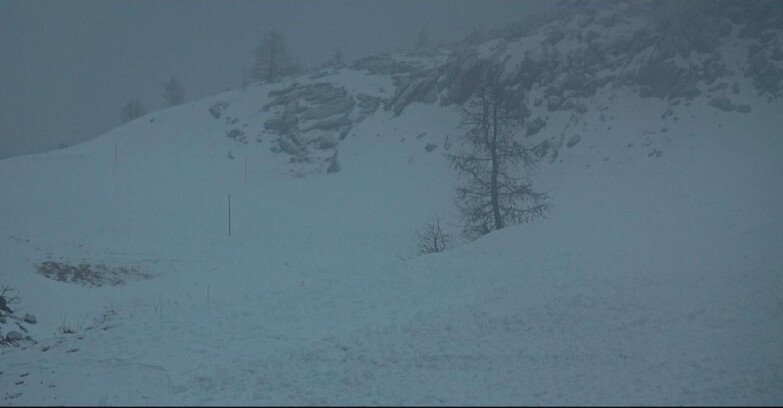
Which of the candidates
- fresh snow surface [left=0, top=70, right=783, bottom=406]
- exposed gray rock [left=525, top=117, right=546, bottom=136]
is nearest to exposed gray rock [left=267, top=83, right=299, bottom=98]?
exposed gray rock [left=525, top=117, right=546, bottom=136]

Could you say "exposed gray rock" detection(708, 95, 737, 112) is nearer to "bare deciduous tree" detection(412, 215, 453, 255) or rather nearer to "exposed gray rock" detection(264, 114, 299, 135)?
"bare deciduous tree" detection(412, 215, 453, 255)

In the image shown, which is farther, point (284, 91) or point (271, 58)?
point (271, 58)

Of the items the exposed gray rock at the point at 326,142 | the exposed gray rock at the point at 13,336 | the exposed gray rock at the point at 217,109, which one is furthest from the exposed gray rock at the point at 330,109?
the exposed gray rock at the point at 13,336

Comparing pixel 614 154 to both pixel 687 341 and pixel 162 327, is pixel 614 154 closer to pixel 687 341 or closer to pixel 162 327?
pixel 687 341

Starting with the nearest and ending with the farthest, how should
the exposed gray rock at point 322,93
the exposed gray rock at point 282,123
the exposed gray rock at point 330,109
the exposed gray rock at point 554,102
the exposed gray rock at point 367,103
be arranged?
the exposed gray rock at point 554,102
the exposed gray rock at point 282,123
the exposed gray rock at point 367,103
the exposed gray rock at point 330,109
the exposed gray rock at point 322,93

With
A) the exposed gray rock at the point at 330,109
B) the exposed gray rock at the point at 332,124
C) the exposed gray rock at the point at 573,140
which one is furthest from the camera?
the exposed gray rock at the point at 330,109

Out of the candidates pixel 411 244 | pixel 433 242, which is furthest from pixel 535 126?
pixel 433 242

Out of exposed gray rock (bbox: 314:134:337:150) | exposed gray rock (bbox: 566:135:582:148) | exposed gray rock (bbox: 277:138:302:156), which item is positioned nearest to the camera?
exposed gray rock (bbox: 566:135:582:148)

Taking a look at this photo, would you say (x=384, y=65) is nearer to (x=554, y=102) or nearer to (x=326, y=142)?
(x=326, y=142)

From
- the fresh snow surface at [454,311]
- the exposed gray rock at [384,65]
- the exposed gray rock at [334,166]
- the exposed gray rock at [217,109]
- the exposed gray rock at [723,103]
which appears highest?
the exposed gray rock at [384,65]

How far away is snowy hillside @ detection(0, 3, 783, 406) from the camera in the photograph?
5.99 meters

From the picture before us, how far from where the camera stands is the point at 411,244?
80.1 ft

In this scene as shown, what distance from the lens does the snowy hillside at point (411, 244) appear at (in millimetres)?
5992

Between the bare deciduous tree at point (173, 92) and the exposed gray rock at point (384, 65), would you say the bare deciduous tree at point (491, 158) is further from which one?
the bare deciduous tree at point (173, 92)
